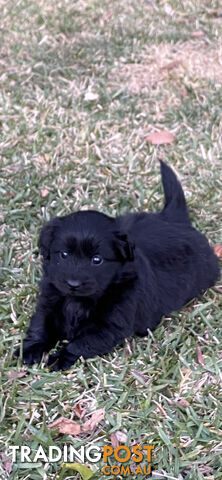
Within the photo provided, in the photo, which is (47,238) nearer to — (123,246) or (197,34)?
(123,246)

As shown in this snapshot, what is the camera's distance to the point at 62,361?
3033 mm

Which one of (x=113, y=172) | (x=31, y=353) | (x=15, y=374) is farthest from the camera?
(x=113, y=172)

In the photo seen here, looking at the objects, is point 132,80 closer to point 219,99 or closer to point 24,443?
point 219,99

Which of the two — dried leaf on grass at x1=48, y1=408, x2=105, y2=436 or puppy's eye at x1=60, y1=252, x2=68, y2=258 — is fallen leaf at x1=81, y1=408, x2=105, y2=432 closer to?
dried leaf on grass at x1=48, y1=408, x2=105, y2=436

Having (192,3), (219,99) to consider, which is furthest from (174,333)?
(192,3)

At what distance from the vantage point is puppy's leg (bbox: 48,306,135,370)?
302 centimetres

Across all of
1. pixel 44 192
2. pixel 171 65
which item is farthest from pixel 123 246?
pixel 171 65

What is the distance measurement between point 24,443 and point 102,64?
4.09m

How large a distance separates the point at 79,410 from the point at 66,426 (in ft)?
0.38

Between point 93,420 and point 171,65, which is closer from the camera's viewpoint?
point 93,420

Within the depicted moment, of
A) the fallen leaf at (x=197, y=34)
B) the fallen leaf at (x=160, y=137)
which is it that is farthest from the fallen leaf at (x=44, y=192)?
the fallen leaf at (x=197, y=34)

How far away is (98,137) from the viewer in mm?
4934

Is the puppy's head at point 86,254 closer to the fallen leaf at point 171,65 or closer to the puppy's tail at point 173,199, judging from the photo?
the puppy's tail at point 173,199

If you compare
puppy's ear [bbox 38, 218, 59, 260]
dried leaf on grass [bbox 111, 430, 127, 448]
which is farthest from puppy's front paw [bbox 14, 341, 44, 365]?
dried leaf on grass [bbox 111, 430, 127, 448]
